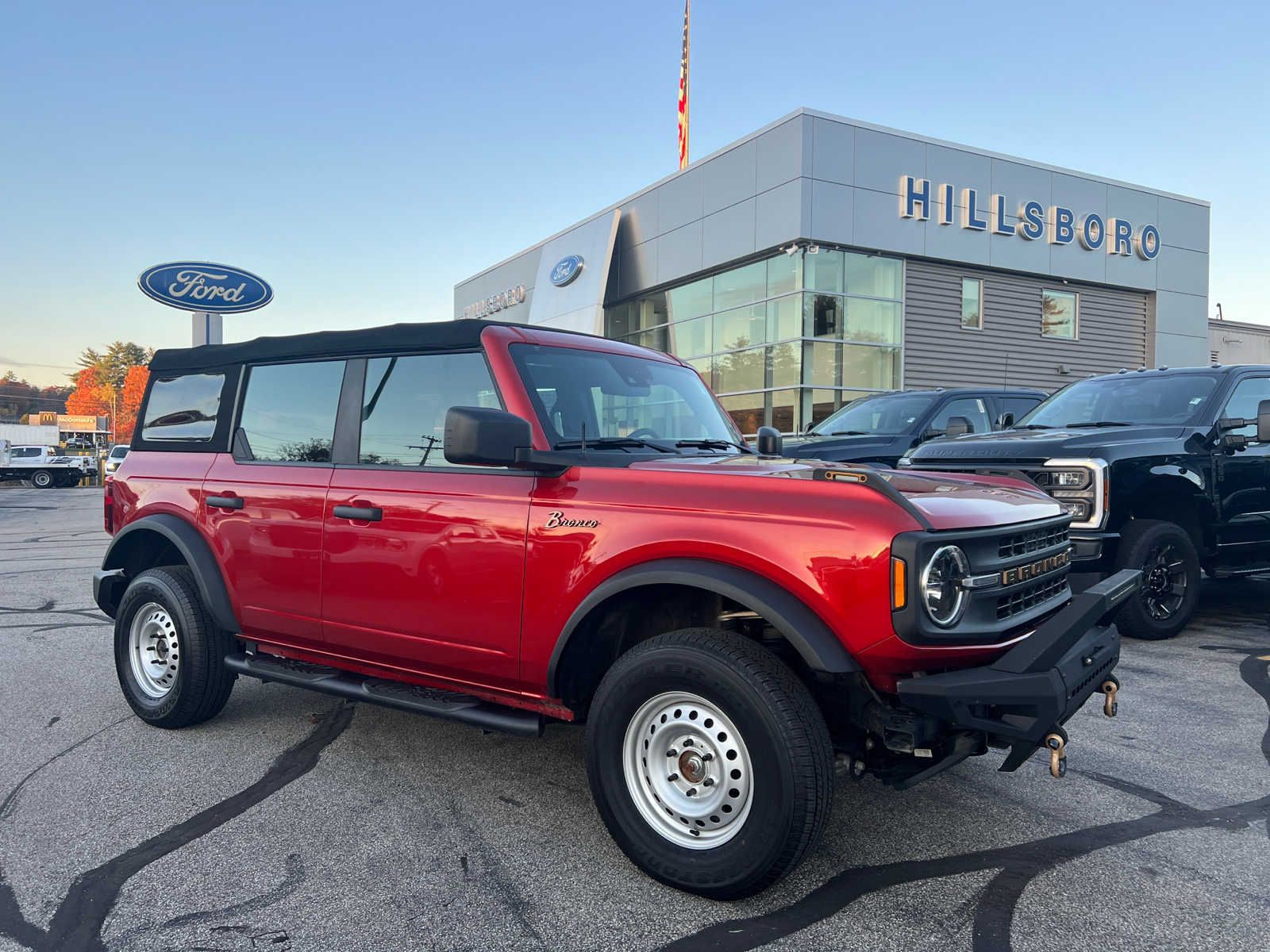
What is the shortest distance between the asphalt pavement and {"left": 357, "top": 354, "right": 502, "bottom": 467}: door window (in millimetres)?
1418

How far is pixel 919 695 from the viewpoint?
8.30 feet

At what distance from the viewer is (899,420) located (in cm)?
974

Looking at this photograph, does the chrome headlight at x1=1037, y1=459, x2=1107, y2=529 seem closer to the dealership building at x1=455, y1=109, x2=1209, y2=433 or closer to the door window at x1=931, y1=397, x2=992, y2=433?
the door window at x1=931, y1=397, x2=992, y2=433

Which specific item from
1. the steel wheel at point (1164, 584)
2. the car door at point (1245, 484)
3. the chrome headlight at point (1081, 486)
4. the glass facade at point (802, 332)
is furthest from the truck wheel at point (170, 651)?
the glass facade at point (802, 332)

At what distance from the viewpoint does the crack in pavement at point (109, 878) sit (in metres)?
2.55

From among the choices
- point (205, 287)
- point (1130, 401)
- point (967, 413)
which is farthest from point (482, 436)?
point (205, 287)

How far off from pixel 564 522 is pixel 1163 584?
5.13 m

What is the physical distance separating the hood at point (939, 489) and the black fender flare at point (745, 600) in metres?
0.32

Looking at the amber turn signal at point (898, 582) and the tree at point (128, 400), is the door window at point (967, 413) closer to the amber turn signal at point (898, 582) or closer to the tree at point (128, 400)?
the amber turn signal at point (898, 582)

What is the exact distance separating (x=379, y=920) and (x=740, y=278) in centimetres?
1825

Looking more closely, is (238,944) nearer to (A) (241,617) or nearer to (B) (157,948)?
(B) (157,948)

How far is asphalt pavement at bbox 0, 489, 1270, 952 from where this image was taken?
2.59m

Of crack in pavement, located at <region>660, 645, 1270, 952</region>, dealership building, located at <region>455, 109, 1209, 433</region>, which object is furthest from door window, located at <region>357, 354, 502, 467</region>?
dealership building, located at <region>455, 109, 1209, 433</region>

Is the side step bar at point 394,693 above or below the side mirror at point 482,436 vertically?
below
